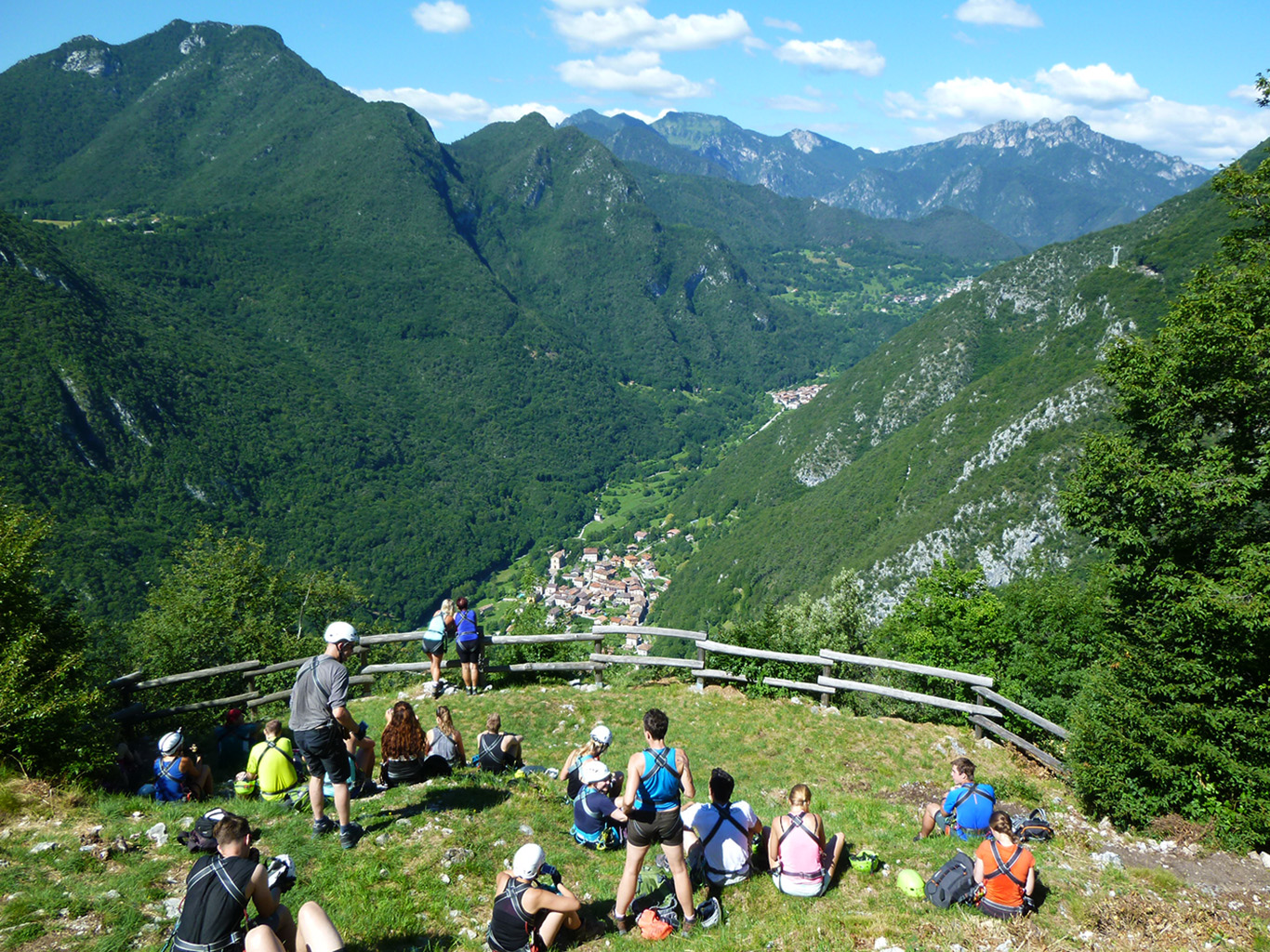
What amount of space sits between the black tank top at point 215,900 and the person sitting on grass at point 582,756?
4.08 metres

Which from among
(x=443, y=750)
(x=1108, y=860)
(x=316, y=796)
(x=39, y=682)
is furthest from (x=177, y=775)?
(x=1108, y=860)

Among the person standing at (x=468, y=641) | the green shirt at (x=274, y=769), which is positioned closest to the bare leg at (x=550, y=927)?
the green shirt at (x=274, y=769)

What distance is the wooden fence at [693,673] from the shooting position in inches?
465

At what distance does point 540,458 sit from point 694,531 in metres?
64.7

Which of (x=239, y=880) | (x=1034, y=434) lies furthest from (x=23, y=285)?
(x=1034, y=434)

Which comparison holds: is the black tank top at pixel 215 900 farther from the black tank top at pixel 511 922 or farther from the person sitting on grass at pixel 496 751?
the person sitting on grass at pixel 496 751

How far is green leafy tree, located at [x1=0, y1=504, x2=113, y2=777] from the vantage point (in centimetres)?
865

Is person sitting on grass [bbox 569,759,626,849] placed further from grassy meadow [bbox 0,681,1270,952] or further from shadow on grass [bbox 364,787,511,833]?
shadow on grass [bbox 364,787,511,833]

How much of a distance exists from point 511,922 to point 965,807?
20.0ft

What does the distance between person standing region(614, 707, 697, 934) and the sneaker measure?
3.31 meters

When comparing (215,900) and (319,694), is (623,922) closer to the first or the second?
(215,900)

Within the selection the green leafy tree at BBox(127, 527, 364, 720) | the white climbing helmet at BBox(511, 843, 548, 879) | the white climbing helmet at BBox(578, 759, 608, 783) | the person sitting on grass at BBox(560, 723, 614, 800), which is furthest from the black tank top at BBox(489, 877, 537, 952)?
the green leafy tree at BBox(127, 527, 364, 720)

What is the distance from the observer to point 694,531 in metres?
147

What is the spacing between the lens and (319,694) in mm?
7305
